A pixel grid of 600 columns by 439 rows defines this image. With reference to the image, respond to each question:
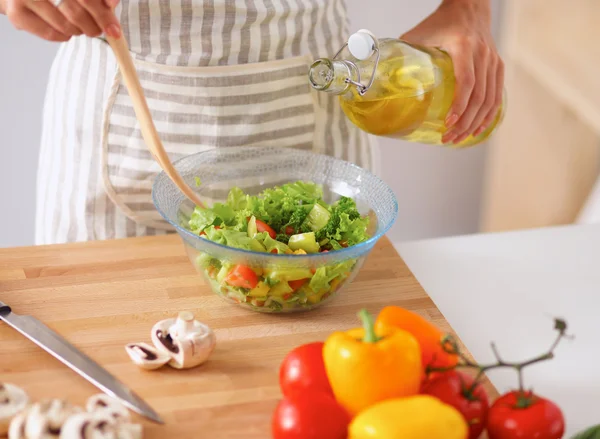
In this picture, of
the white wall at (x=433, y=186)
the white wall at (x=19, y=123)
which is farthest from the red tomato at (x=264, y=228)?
the white wall at (x=433, y=186)

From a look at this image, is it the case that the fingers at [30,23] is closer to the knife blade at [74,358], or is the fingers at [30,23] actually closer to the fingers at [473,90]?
the knife blade at [74,358]

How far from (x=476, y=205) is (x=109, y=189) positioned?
167 centimetres

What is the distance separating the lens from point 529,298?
1.17 meters

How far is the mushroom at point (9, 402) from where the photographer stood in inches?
30.0

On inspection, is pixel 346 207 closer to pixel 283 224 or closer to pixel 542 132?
pixel 283 224

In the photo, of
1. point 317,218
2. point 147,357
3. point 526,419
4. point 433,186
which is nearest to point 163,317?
point 147,357

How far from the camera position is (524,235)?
52.6 inches

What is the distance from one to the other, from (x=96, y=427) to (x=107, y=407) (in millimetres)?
50

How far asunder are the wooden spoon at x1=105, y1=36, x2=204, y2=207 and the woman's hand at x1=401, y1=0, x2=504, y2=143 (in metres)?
0.38

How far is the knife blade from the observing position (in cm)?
82

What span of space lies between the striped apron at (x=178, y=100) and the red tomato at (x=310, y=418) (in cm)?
62

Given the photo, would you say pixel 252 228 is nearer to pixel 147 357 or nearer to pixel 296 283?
pixel 296 283

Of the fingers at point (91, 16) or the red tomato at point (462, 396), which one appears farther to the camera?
the fingers at point (91, 16)

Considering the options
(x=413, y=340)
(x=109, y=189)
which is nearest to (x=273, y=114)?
(x=109, y=189)
